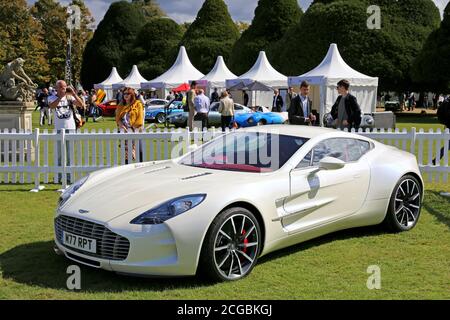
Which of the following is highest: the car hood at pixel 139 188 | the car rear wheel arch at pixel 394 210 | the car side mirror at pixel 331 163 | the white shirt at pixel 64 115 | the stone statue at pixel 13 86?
the stone statue at pixel 13 86

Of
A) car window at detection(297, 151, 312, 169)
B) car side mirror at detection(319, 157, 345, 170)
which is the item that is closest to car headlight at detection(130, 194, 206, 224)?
car window at detection(297, 151, 312, 169)

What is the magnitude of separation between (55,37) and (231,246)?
250ft

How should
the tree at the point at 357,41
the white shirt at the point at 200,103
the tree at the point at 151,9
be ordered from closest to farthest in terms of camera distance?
1. the white shirt at the point at 200,103
2. the tree at the point at 357,41
3. the tree at the point at 151,9

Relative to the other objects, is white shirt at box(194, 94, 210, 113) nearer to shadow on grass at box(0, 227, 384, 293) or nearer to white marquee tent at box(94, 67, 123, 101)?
shadow on grass at box(0, 227, 384, 293)

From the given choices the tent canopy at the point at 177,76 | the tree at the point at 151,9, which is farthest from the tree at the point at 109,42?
the tree at the point at 151,9

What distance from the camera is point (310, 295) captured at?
15.3 ft

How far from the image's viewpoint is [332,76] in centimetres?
2891

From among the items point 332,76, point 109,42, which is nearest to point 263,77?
point 332,76

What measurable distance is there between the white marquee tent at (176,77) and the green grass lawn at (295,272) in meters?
32.3

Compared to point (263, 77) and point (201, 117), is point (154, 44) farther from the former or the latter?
point (201, 117)

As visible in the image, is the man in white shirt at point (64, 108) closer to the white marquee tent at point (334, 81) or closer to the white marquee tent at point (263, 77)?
the white marquee tent at point (334, 81)

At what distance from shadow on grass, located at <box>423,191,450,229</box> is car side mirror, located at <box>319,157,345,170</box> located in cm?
233

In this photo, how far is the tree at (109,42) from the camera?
65188 millimetres
